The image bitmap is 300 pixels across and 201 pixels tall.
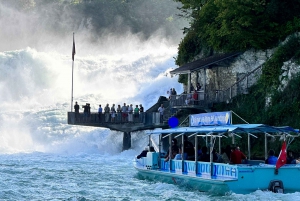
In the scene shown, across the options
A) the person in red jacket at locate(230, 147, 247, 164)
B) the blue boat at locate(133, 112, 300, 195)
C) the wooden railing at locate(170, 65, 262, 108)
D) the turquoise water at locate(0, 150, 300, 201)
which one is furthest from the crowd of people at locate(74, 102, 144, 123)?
the person in red jacket at locate(230, 147, 247, 164)

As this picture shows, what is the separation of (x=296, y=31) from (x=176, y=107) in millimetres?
7728

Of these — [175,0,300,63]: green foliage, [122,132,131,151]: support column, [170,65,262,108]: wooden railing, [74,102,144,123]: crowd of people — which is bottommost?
[122,132,131,151]: support column

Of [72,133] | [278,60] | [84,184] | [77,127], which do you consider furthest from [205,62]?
[77,127]

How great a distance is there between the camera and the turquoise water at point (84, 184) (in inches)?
1085

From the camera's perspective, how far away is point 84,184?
105 ft

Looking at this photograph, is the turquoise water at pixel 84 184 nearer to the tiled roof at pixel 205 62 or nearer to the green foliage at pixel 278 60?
the tiled roof at pixel 205 62

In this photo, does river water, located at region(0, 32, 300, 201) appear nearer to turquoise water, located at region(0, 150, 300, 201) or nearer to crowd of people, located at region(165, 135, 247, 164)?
turquoise water, located at region(0, 150, 300, 201)

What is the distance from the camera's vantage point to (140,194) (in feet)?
93.7

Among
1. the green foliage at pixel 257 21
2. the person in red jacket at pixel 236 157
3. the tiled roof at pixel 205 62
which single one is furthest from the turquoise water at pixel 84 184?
the green foliage at pixel 257 21

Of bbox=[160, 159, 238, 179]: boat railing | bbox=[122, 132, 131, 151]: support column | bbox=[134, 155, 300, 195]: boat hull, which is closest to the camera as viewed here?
bbox=[134, 155, 300, 195]: boat hull

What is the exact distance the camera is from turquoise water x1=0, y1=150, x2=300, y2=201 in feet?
90.4

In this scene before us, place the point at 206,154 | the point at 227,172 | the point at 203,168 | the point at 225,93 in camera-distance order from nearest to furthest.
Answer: the point at 227,172, the point at 203,168, the point at 206,154, the point at 225,93

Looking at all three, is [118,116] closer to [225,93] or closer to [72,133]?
[225,93]

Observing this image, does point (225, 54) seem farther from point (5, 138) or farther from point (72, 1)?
point (72, 1)
